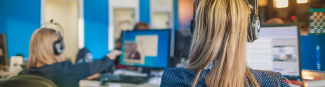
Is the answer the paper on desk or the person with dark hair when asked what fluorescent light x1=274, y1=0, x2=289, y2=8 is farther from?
the person with dark hair

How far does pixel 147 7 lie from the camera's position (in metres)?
4.38

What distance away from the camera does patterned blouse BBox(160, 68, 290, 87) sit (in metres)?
0.62

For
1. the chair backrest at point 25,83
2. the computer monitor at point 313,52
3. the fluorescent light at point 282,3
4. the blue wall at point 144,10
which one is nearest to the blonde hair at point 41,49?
the chair backrest at point 25,83

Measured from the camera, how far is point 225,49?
1.99 feet

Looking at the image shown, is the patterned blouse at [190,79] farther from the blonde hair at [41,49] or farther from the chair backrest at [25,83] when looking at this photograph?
the blonde hair at [41,49]

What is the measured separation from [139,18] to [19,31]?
235 centimetres

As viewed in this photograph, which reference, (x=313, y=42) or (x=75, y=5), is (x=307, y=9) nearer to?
(x=313, y=42)

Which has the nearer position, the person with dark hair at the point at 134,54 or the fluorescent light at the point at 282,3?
the fluorescent light at the point at 282,3

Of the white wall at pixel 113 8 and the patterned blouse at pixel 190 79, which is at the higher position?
the white wall at pixel 113 8

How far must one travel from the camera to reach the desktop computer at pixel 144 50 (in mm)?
1435

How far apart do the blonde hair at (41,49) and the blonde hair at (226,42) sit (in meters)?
1.18

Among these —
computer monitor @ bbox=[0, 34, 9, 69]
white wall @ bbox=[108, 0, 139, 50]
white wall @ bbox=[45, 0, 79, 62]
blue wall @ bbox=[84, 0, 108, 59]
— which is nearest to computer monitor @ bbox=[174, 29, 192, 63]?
computer monitor @ bbox=[0, 34, 9, 69]

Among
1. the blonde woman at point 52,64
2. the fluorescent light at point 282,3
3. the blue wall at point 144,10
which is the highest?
the blue wall at point 144,10

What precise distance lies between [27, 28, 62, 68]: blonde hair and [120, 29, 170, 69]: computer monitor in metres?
0.58
